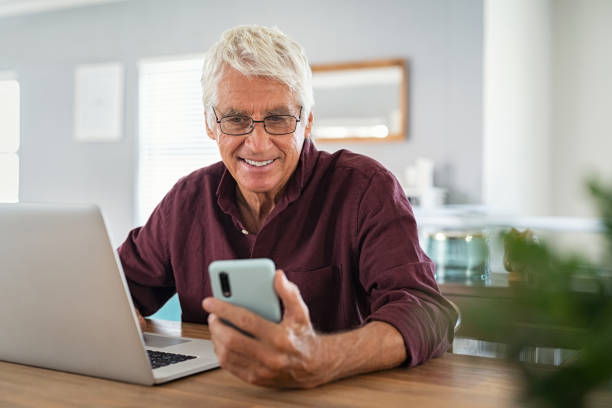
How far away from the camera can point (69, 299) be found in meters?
0.98

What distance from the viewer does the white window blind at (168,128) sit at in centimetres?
563

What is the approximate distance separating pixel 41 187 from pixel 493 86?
4.22m

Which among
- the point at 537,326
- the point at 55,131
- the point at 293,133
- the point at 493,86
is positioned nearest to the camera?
the point at 537,326

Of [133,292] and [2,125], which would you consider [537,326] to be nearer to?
[133,292]

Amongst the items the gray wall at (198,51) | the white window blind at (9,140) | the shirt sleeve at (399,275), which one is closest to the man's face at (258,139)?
the shirt sleeve at (399,275)

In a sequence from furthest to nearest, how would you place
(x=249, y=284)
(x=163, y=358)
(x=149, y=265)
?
1. (x=149, y=265)
2. (x=163, y=358)
3. (x=249, y=284)

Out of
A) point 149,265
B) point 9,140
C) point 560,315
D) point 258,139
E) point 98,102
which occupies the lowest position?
point 149,265

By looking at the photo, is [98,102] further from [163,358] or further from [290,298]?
[290,298]

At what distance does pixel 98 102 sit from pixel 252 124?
479cm

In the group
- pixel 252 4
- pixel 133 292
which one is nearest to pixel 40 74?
pixel 252 4

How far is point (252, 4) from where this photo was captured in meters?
5.45

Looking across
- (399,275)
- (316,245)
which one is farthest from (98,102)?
(399,275)

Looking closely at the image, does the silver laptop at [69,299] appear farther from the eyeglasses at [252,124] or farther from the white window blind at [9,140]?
the white window blind at [9,140]

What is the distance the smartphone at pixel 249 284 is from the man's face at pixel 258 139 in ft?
2.39
